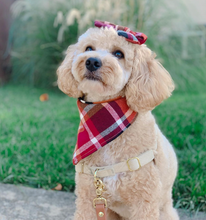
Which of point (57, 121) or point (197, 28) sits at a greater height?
point (197, 28)

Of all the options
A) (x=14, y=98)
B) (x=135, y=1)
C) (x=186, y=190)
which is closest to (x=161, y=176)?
(x=186, y=190)

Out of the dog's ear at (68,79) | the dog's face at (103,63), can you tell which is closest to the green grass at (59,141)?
the dog's ear at (68,79)

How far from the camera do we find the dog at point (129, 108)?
1.59 metres

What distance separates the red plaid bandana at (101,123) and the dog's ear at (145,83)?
2.6 inches

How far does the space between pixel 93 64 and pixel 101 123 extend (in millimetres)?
352

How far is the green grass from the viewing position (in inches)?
97.3

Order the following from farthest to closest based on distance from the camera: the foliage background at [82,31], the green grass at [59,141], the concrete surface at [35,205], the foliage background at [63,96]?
the foliage background at [82,31] < the foliage background at [63,96] < the green grass at [59,141] < the concrete surface at [35,205]

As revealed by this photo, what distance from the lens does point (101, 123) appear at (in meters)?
1.68

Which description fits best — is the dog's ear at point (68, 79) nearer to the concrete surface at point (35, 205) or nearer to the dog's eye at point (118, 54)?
the dog's eye at point (118, 54)

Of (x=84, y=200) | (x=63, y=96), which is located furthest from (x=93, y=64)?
(x=63, y=96)

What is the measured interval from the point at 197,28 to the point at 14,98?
4196 mm

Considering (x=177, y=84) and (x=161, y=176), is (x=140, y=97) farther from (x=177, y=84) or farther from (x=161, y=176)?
(x=177, y=84)

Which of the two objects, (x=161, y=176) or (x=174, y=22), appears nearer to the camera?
(x=161, y=176)

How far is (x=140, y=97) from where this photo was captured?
162 cm
